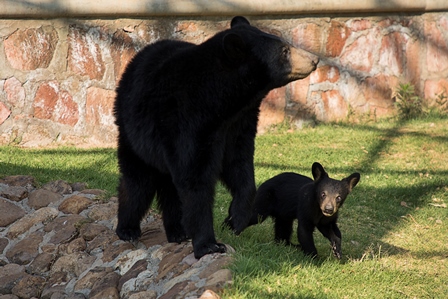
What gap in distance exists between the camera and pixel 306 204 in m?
→ 5.38

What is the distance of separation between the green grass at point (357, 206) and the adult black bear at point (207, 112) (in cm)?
41

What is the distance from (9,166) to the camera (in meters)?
7.06

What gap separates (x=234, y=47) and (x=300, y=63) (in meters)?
0.49

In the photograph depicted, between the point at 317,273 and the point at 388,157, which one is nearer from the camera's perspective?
the point at 317,273

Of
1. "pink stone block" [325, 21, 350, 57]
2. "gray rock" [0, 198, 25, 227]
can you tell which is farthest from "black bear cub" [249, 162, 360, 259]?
"pink stone block" [325, 21, 350, 57]

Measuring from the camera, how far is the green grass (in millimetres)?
4664

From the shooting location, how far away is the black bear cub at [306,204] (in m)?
5.26

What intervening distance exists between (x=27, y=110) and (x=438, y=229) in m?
4.40

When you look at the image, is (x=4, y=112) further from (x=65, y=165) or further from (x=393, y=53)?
(x=393, y=53)

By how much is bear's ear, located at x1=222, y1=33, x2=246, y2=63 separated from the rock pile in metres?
1.26

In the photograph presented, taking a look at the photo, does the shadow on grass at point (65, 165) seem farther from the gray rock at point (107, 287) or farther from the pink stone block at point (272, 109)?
the pink stone block at point (272, 109)

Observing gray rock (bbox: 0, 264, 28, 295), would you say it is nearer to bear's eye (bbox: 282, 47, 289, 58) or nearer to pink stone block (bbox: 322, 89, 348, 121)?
bear's eye (bbox: 282, 47, 289, 58)

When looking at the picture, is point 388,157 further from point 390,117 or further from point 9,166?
point 9,166

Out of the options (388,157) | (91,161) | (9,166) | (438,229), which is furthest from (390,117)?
(9,166)
